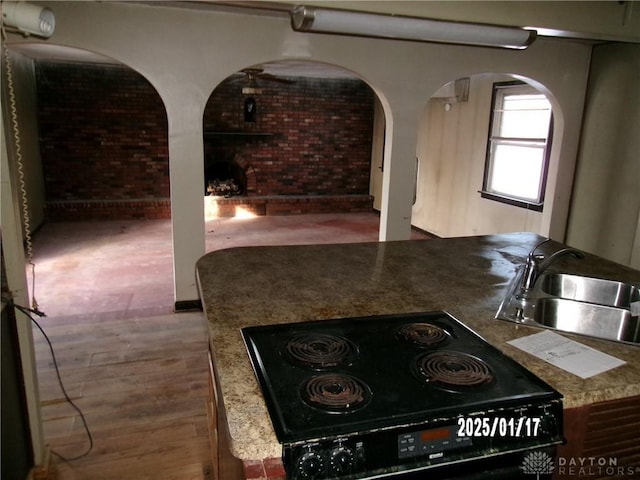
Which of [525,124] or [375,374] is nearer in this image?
[375,374]

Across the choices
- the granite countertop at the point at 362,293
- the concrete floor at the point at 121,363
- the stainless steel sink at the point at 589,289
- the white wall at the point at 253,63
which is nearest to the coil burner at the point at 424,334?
the granite countertop at the point at 362,293

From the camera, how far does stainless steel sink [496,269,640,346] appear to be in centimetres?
180

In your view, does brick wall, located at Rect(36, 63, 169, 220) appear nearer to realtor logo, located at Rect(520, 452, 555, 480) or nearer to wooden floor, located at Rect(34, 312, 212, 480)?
wooden floor, located at Rect(34, 312, 212, 480)

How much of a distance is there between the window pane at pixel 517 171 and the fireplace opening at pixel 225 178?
4.42 m

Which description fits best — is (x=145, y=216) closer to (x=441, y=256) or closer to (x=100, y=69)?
(x=100, y=69)

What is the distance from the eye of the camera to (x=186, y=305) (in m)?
4.02

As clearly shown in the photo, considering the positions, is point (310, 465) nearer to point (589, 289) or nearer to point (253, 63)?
point (589, 289)

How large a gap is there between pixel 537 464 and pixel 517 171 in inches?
188

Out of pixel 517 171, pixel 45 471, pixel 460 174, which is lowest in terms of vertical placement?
pixel 45 471

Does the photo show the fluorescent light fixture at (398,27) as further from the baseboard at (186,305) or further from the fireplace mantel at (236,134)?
the fireplace mantel at (236,134)

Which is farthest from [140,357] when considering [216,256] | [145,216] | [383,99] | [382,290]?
[145,216]

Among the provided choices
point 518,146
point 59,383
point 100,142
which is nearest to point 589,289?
point 59,383

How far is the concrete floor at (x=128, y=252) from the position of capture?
4.23 metres

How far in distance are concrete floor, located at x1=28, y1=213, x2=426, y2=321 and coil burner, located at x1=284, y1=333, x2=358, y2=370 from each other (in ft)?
9.52
